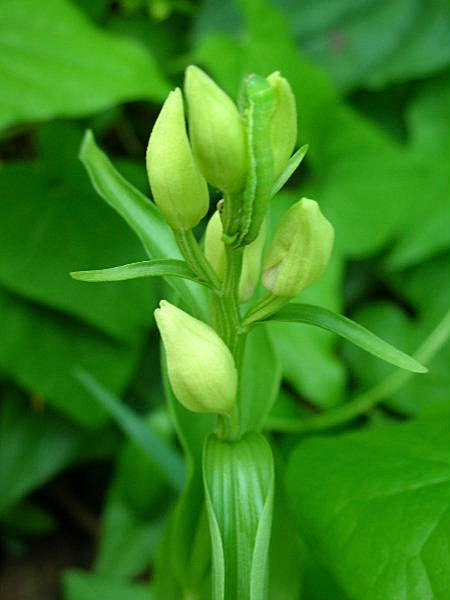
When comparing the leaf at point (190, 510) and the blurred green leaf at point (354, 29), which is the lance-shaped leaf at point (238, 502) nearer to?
the leaf at point (190, 510)

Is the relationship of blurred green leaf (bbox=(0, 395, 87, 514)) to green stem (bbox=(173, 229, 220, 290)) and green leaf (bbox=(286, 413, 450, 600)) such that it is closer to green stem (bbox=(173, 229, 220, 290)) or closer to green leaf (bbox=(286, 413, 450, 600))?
green leaf (bbox=(286, 413, 450, 600))

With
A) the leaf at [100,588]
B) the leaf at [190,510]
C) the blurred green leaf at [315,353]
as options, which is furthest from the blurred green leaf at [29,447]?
the leaf at [190,510]

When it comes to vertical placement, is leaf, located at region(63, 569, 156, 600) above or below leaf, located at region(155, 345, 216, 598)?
below

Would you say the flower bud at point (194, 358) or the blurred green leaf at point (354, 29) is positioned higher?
the blurred green leaf at point (354, 29)

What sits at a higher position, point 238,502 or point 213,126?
point 213,126

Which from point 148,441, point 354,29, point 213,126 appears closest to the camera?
point 213,126

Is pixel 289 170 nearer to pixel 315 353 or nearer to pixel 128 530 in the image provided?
pixel 315 353

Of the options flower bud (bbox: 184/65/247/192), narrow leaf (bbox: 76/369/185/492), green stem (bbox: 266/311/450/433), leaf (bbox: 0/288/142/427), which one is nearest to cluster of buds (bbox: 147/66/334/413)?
flower bud (bbox: 184/65/247/192)

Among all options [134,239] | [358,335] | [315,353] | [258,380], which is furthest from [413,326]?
[358,335]
